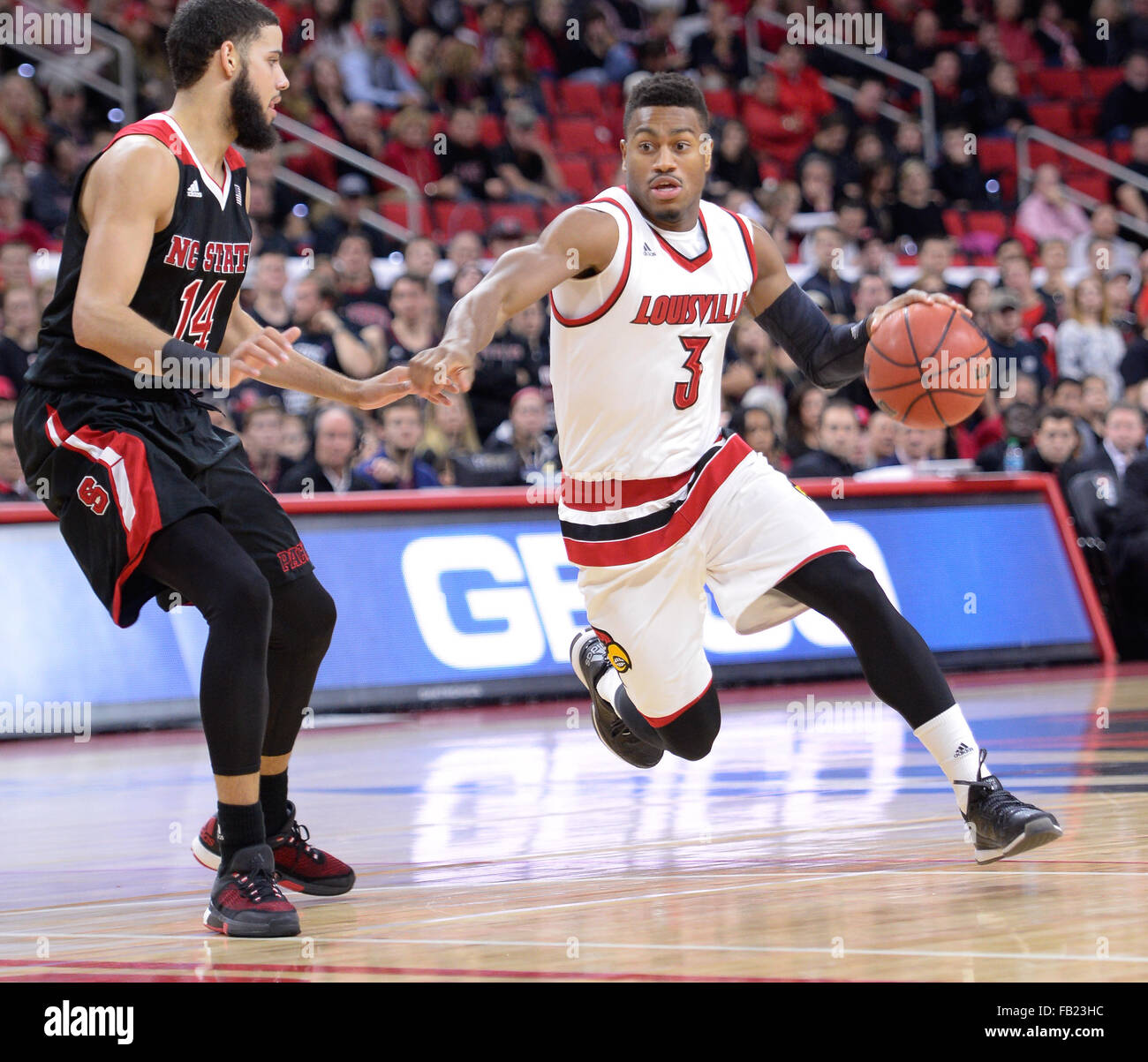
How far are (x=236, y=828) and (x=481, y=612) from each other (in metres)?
5.79

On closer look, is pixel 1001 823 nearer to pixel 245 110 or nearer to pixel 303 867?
pixel 303 867

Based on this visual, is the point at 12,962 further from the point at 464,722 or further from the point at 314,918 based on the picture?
the point at 464,722

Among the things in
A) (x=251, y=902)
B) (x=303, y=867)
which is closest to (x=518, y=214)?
(x=303, y=867)

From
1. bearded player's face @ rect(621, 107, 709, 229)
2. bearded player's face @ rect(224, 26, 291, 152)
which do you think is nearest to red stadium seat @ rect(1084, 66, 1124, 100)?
bearded player's face @ rect(621, 107, 709, 229)

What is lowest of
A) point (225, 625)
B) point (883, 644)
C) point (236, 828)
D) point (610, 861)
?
point (610, 861)

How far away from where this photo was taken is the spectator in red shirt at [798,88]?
18.0m

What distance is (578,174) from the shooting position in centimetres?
1634

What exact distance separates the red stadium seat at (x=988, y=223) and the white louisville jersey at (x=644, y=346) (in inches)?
505

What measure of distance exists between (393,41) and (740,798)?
1122 cm

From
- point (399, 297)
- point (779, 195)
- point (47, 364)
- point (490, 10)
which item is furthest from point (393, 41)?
point (47, 364)

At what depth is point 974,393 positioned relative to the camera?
18.2 ft

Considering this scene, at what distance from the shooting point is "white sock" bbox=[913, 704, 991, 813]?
4.77m

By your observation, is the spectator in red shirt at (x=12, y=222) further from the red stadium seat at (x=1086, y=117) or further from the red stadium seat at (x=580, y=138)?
the red stadium seat at (x=1086, y=117)

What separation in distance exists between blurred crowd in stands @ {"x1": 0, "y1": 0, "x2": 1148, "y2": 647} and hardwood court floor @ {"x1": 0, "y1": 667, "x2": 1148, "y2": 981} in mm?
3079
